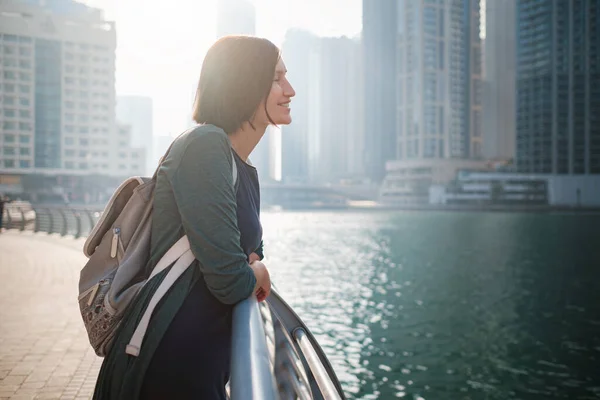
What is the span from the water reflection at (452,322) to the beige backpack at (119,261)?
27.9 feet

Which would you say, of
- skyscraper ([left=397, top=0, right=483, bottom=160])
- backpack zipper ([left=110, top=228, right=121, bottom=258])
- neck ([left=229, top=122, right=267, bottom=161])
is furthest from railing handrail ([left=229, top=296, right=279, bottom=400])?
skyscraper ([left=397, top=0, right=483, bottom=160])

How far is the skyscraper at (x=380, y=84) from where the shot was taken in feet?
560

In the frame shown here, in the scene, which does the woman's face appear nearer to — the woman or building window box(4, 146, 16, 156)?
the woman

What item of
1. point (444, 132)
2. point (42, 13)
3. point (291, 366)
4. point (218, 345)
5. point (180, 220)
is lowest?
point (291, 366)

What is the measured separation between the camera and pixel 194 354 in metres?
1.51

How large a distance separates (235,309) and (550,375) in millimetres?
11216

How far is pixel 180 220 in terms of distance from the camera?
1.57m

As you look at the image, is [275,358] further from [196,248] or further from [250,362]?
[250,362]

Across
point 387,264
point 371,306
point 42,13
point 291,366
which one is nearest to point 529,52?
point 42,13

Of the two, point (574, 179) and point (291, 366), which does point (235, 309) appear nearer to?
point (291, 366)

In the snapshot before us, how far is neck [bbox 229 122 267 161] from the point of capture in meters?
1.78

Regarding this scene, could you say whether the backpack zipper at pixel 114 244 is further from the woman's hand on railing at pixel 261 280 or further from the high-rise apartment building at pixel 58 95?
the high-rise apartment building at pixel 58 95

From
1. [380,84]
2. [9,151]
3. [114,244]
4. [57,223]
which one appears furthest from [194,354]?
[380,84]

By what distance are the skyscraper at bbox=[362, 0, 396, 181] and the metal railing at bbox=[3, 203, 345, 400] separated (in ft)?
555
